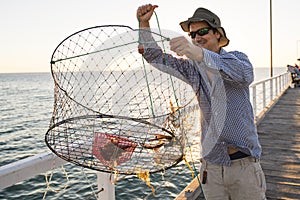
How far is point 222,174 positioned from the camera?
1887mm

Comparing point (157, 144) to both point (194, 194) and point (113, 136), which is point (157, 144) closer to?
point (113, 136)

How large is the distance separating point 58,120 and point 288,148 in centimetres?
431

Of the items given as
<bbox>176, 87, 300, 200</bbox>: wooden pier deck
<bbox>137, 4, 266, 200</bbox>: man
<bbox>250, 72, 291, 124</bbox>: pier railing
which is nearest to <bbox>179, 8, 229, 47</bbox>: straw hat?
<bbox>137, 4, 266, 200</bbox>: man

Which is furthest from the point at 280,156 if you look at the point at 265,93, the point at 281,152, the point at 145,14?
the point at 265,93

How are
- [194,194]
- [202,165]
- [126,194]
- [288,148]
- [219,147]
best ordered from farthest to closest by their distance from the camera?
[126,194] < [288,148] < [194,194] < [202,165] < [219,147]

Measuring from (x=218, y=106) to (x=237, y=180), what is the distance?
44cm

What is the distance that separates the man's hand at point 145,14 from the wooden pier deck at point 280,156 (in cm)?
184

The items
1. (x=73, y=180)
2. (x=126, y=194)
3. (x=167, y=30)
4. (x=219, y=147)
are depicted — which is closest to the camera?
(x=167, y=30)

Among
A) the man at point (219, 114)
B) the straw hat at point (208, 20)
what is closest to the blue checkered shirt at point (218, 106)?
the man at point (219, 114)

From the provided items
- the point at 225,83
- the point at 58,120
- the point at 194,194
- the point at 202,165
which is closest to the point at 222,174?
the point at 202,165

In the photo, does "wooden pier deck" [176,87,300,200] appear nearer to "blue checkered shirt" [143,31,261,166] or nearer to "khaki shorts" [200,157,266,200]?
"khaki shorts" [200,157,266,200]

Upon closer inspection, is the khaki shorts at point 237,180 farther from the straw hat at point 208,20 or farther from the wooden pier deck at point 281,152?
the wooden pier deck at point 281,152

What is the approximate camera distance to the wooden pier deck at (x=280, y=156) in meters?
3.25

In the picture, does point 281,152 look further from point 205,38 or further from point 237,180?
point 205,38
